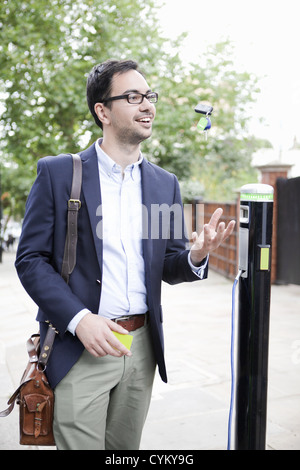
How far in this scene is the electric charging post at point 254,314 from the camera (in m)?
1.83

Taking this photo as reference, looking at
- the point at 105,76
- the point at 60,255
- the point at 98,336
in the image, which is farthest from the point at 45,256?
the point at 105,76

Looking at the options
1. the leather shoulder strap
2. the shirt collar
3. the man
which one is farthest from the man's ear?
the leather shoulder strap

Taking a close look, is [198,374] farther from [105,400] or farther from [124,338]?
[124,338]

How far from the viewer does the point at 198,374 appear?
14.3 ft

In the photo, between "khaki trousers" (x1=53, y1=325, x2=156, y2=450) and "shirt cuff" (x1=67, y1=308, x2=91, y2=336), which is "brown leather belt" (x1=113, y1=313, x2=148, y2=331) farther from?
"shirt cuff" (x1=67, y1=308, x2=91, y2=336)

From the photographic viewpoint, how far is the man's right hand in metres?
1.63

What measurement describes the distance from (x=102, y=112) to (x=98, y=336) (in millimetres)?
892

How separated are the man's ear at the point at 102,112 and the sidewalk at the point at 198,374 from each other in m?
2.06

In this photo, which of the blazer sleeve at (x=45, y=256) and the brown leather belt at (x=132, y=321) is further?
the brown leather belt at (x=132, y=321)

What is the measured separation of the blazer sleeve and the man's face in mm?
327

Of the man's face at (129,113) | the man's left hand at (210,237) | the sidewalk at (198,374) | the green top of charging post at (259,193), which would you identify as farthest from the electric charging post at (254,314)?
the sidewalk at (198,374)

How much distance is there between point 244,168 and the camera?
77.3 ft

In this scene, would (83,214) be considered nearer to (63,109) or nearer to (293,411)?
(293,411)

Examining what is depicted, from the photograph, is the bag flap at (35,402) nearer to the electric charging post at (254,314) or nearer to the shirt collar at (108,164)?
the electric charging post at (254,314)
